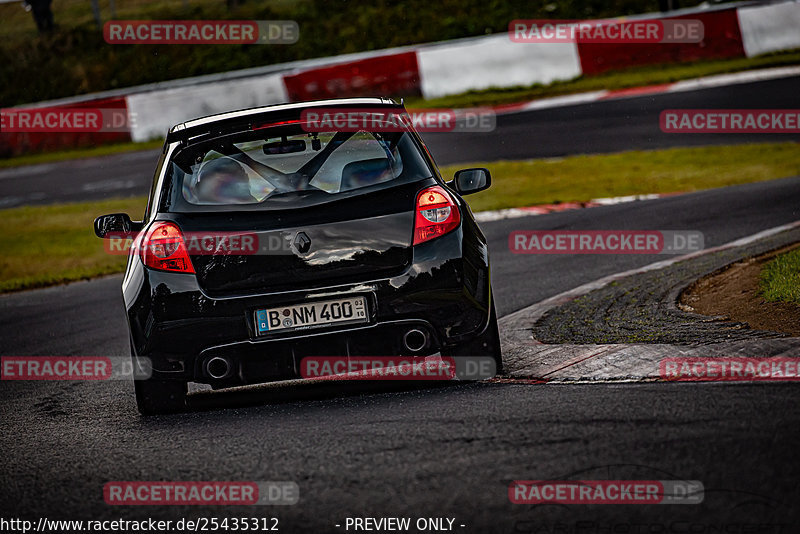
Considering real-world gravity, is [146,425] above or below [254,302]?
below

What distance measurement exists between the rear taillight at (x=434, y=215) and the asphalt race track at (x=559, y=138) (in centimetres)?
1169

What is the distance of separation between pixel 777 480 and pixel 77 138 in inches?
980

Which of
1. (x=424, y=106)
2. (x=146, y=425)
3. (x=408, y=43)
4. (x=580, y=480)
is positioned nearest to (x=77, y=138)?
(x=424, y=106)

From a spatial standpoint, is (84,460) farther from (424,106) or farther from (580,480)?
(424,106)

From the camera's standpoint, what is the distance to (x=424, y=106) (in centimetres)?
2403

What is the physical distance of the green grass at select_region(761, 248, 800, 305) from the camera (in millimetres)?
7285

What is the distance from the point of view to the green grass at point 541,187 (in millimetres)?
14766

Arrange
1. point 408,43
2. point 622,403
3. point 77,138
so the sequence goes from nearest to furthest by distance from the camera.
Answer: point 622,403, point 77,138, point 408,43
